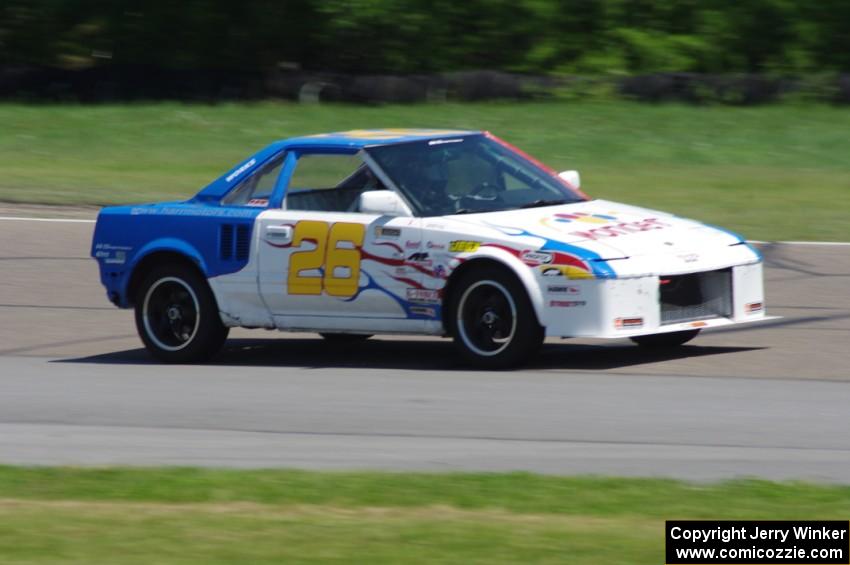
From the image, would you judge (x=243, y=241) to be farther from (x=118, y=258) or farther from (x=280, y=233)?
(x=118, y=258)

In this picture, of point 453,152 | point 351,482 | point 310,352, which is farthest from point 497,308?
point 351,482

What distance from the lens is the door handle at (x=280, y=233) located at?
10508 mm

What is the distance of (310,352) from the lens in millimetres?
11430

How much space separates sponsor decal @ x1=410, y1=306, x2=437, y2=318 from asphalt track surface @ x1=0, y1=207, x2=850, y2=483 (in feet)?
1.19

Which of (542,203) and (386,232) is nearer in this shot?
(386,232)

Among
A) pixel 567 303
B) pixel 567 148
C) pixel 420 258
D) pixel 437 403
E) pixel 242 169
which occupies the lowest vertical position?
pixel 437 403

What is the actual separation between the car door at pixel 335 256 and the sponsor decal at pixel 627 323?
131cm

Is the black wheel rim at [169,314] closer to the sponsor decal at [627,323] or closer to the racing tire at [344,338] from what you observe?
the racing tire at [344,338]

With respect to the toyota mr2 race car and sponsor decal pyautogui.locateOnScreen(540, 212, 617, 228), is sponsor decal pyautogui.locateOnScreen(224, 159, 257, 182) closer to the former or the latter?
the toyota mr2 race car

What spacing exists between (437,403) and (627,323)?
4.29 feet

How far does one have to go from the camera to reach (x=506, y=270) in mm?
9695

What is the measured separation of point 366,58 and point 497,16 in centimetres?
256

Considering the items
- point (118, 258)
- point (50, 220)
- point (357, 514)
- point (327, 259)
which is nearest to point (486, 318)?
point (327, 259)

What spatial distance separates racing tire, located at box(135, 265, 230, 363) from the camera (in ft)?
35.8
